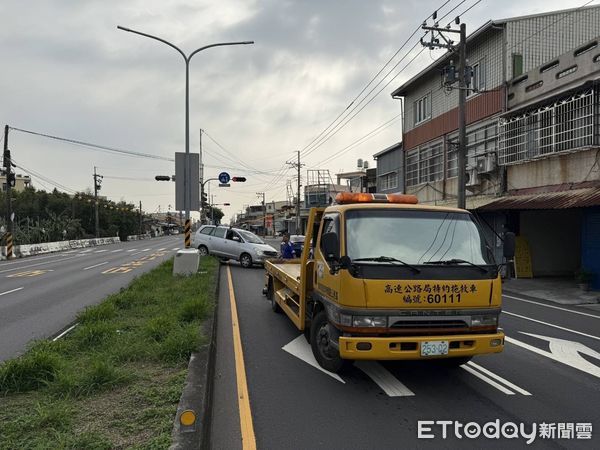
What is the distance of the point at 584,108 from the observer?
1447 cm

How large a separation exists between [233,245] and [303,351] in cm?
1609

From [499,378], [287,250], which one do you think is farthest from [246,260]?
[499,378]

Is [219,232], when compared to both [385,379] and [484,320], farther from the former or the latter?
[484,320]

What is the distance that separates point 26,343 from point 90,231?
69604mm

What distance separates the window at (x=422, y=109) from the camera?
26.0 metres

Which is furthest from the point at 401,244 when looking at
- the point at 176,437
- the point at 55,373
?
the point at 55,373

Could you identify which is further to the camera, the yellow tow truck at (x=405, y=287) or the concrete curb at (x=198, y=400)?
the yellow tow truck at (x=405, y=287)

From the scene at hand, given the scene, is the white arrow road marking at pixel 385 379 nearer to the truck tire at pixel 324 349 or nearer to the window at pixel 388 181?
the truck tire at pixel 324 349

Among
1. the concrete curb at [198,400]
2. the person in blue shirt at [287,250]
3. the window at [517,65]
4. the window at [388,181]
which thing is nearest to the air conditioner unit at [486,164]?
the window at [517,65]

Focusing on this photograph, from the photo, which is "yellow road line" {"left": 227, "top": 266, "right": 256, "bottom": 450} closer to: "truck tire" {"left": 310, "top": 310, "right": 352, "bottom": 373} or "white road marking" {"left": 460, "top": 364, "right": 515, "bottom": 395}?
"truck tire" {"left": 310, "top": 310, "right": 352, "bottom": 373}

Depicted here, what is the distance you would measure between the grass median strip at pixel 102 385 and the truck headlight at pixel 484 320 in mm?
3158

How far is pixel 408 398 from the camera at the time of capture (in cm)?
503

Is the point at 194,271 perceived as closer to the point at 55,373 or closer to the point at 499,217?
the point at 55,373

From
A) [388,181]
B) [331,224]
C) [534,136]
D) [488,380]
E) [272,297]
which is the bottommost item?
[488,380]
